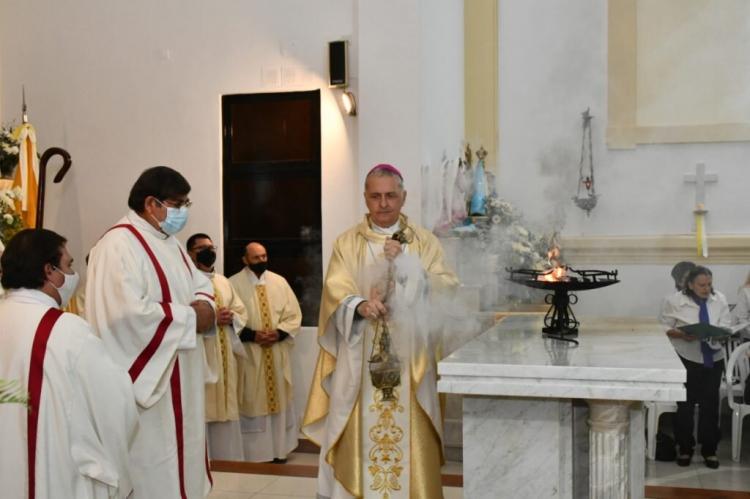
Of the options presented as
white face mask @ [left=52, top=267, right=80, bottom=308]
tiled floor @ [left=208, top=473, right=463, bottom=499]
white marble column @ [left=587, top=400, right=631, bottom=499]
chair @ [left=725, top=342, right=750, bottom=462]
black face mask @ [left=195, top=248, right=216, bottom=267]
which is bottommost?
tiled floor @ [left=208, top=473, right=463, bottom=499]

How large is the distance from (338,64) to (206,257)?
1.89m

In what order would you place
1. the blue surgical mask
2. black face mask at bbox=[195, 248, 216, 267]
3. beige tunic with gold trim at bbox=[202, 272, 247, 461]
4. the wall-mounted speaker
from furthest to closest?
black face mask at bbox=[195, 248, 216, 267]
the wall-mounted speaker
beige tunic with gold trim at bbox=[202, 272, 247, 461]
the blue surgical mask

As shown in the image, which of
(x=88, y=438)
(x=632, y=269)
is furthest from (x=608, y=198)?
(x=88, y=438)

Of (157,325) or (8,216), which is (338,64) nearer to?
(8,216)

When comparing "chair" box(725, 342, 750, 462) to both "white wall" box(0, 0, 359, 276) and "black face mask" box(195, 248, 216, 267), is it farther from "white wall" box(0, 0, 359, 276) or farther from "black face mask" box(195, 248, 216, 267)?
Answer: "black face mask" box(195, 248, 216, 267)

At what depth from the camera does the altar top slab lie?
3.13 meters

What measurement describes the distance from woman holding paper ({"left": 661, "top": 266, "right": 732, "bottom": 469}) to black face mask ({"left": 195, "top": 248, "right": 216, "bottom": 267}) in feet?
11.8

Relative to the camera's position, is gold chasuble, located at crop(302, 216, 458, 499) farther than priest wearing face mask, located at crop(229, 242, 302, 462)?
No

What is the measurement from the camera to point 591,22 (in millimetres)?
6879

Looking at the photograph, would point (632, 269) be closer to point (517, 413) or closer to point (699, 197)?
point (699, 197)

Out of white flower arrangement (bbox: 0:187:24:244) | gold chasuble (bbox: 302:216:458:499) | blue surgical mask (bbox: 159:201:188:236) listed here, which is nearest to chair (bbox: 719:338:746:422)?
gold chasuble (bbox: 302:216:458:499)

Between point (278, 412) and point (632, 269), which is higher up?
point (632, 269)

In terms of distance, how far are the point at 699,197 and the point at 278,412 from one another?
12.2 feet

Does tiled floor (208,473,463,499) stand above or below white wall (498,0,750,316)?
below
